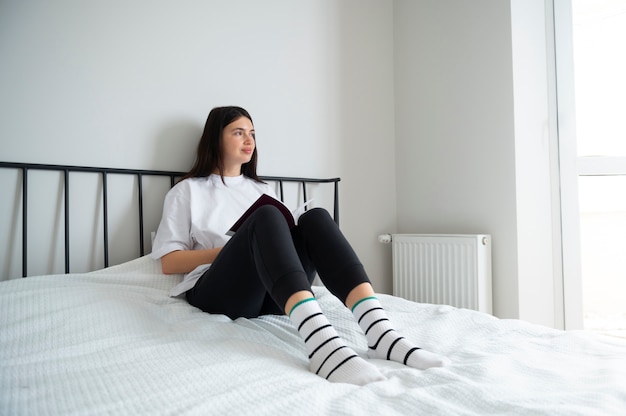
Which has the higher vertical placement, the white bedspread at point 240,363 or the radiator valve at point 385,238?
the radiator valve at point 385,238

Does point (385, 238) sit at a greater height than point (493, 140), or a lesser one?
lesser

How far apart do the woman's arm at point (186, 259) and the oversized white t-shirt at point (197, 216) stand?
0.02 m

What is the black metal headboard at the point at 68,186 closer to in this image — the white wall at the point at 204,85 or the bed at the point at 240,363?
the white wall at the point at 204,85

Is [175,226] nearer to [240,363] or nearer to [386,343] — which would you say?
[240,363]

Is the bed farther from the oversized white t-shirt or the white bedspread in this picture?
the oversized white t-shirt

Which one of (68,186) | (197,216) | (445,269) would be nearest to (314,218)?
(197,216)

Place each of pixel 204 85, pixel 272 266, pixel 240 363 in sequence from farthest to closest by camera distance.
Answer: pixel 204 85, pixel 272 266, pixel 240 363

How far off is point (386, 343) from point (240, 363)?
12.0 inches

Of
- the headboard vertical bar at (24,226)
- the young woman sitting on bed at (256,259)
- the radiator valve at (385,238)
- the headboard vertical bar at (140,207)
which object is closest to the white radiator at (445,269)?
the radiator valve at (385,238)

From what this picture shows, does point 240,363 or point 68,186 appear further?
point 68,186

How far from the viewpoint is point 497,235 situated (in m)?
1.98

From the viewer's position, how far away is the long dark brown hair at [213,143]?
1.65 metres

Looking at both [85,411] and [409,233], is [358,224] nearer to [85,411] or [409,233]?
[409,233]

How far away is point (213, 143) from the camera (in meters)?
1.68
